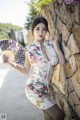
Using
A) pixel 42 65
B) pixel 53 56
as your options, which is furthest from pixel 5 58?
pixel 53 56

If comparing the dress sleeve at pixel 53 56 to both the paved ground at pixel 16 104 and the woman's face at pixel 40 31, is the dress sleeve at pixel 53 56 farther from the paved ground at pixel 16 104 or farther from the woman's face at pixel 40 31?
the paved ground at pixel 16 104

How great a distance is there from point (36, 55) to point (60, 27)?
635 millimetres

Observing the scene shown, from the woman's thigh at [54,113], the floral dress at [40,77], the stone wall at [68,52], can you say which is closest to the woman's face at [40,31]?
the floral dress at [40,77]

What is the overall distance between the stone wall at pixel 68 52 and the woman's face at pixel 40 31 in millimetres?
311

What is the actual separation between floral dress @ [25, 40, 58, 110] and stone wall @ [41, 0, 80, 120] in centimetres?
29

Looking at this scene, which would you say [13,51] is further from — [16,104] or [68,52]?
[16,104]

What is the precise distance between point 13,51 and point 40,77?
0.52 m

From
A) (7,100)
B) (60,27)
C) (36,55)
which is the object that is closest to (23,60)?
(36,55)

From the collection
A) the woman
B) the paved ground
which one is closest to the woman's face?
the woman

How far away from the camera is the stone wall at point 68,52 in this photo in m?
2.87

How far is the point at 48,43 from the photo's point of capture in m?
2.98

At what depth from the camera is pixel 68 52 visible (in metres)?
3.18

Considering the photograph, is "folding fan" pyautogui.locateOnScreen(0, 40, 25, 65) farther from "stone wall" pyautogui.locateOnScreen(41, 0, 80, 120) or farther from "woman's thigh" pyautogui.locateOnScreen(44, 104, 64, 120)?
"woman's thigh" pyautogui.locateOnScreen(44, 104, 64, 120)

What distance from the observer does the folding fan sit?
3088mm
